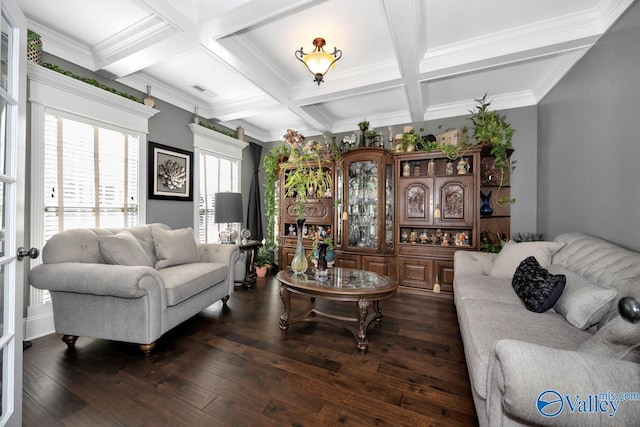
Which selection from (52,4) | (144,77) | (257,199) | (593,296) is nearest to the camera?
(593,296)

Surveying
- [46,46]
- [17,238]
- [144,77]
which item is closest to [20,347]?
[17,238]

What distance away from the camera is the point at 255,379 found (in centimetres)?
174

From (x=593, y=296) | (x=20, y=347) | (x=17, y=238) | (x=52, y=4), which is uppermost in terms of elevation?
(x=52, y=4)

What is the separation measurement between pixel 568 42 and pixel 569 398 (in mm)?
2914

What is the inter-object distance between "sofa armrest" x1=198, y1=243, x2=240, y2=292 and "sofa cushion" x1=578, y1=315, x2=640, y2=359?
9.67 feet

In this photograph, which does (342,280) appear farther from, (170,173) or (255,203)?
(255,203)

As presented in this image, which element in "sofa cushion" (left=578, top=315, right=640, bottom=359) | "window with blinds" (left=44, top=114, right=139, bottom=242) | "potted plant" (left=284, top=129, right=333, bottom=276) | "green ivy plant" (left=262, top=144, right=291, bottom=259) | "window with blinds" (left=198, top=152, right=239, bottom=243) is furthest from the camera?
"green ivy plant" (left=262, top=144, right=291, bottom=259)

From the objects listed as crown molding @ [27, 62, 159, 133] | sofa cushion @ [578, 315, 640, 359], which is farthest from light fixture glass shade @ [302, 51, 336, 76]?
sofa cushion @ [578, 315, 640, 359]

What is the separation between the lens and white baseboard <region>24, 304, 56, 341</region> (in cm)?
226

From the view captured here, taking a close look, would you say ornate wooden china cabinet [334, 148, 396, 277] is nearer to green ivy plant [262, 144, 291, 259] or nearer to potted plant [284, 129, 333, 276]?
potted plant [284, 129, 333, 276]

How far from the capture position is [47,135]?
2428 millimetres

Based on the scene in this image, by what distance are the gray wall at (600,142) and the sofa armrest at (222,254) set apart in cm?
349

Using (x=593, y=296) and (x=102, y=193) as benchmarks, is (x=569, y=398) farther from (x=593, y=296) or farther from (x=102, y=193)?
(x=102, y=193)

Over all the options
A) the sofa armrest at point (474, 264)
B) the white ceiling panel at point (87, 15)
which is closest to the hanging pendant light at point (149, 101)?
the white ceiling panel at point (87, 15)
